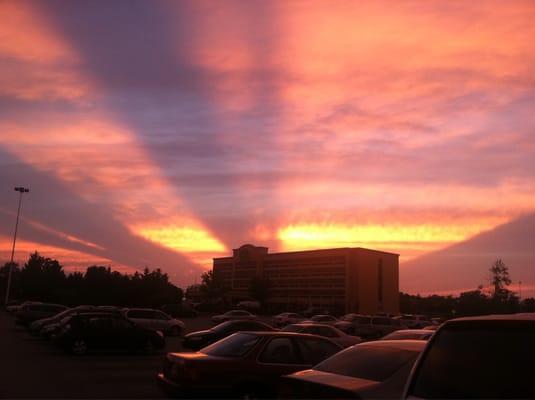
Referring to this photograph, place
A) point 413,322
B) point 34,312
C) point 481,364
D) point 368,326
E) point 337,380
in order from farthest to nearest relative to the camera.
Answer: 1. point 413,322
2. point 368,326
3. point 34,312
4. point 337,380
5. point 481,364

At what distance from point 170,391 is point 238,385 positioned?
1.15 metres

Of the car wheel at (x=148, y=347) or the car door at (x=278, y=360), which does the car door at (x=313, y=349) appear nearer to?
the car door at (x=278, y=360)

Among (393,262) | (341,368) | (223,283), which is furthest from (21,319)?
(393,262)

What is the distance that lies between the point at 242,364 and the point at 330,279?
101 metres

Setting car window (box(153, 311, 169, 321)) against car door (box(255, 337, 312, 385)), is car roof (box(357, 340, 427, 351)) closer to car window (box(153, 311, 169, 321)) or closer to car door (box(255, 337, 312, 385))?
car door (box(255, 337, 312, 385))

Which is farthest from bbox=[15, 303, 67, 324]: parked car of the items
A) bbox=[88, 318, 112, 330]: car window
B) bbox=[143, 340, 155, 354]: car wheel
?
bbox=[143, 340, 155, 354]: car wheel

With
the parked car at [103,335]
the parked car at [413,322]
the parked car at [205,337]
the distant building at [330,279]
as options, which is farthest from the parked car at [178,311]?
the distant building at [330,279]

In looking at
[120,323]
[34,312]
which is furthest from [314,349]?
[34,312]

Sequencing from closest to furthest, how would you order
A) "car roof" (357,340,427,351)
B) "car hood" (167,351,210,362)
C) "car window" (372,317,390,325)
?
"car roof" (357,340,427,351) < "car hood" (167,351,210,362) < "car window" (372,317,390,325)

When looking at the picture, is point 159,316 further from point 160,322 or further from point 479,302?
point 479,302

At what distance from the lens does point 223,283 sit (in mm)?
111938

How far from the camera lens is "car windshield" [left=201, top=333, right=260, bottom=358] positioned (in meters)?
9.33

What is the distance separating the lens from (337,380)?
6.26 meters

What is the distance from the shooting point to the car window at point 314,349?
978cm
